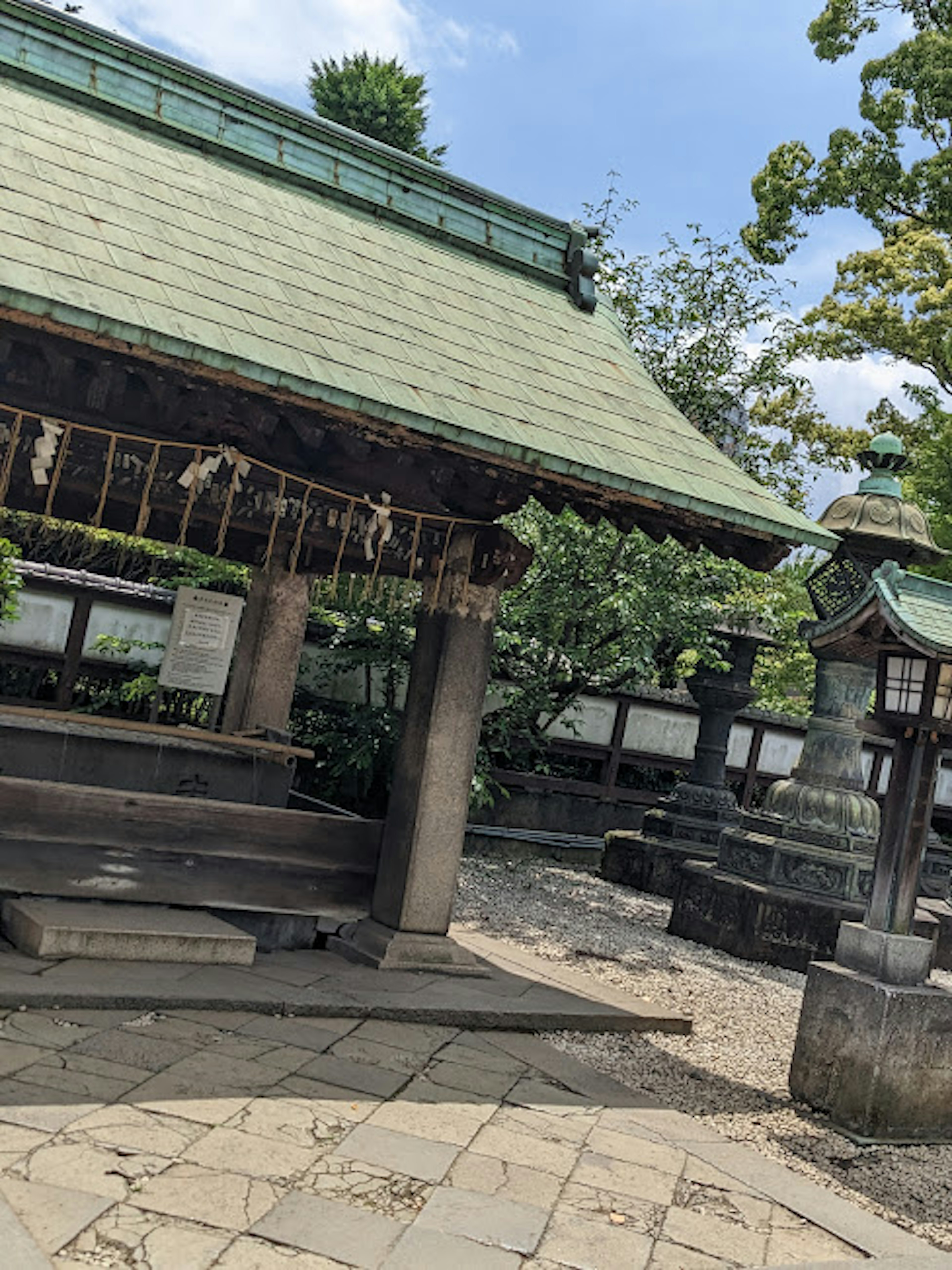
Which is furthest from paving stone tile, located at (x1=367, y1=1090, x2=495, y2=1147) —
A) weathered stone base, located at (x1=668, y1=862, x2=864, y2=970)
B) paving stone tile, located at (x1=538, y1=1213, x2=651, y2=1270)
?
weathered stone base, located at (x1=668, y1=862, x2=864, y2=970)

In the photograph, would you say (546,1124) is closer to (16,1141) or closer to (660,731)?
(16,1141)

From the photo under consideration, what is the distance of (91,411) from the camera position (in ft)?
20.8

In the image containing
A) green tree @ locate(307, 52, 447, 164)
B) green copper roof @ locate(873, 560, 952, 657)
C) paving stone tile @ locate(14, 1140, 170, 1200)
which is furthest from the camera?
green tree @ locate(307, 52, 447, 164)

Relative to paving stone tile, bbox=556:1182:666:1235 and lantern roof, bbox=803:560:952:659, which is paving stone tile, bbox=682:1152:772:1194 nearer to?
paving stone tile, bbox=556:1182:666:1235

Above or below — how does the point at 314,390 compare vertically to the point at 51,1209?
above

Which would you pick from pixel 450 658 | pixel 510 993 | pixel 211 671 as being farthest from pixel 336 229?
pixel 510 993

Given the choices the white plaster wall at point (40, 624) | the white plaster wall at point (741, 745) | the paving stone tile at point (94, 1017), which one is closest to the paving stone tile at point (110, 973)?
the paving stone tile at point (94, 1017)

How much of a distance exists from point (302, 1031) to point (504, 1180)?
1.76 m

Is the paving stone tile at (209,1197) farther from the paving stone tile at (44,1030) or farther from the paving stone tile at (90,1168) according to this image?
the paving stone tile at (44,1030)

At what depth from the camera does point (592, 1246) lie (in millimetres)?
4184

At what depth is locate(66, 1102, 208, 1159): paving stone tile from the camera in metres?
4.25

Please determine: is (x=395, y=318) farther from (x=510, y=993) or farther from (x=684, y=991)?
(x=684, y=991)

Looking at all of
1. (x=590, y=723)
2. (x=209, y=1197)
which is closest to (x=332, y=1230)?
(x=209, y=1197)

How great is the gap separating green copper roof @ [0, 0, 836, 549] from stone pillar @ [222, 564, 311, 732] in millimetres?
3500
